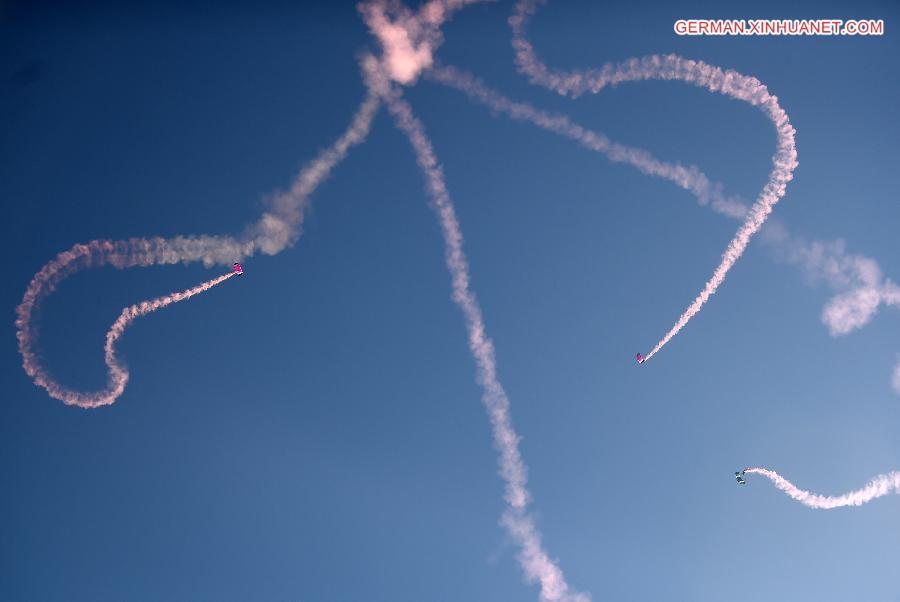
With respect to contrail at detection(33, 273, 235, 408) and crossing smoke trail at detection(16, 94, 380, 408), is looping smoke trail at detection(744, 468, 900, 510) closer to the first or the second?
crossing smoke trail at detection(16, 94, 380, 408)

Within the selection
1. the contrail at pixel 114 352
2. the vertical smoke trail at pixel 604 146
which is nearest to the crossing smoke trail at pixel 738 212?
the vertical smoke trail at pixel 604 146

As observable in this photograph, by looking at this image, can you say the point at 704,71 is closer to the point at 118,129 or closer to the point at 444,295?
the point at 444,295

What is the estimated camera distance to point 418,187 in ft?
67.1

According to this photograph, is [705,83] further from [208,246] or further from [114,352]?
[114,352]

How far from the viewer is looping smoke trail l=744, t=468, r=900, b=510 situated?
21.5 metres

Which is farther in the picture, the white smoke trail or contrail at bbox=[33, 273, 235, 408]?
contrail at bbox=[33, 273, 235, 408]

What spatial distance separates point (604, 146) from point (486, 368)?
27.2 ft

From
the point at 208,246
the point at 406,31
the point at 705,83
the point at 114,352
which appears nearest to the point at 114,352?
the point at 114,352

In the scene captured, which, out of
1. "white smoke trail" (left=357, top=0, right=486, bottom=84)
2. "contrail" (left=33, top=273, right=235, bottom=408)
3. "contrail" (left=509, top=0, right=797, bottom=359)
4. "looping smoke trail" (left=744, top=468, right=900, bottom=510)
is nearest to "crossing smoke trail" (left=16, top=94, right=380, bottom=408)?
"contrail" (left=33, top=273, right=235, bottom=408)

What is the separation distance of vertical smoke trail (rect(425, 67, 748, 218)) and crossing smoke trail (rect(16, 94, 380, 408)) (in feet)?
9.30

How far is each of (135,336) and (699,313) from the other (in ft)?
61.6

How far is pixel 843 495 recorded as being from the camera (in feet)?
71.3

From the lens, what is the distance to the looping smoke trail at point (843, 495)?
21484 millimetres

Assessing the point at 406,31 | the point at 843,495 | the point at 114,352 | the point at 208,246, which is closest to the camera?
the point at 406,31
